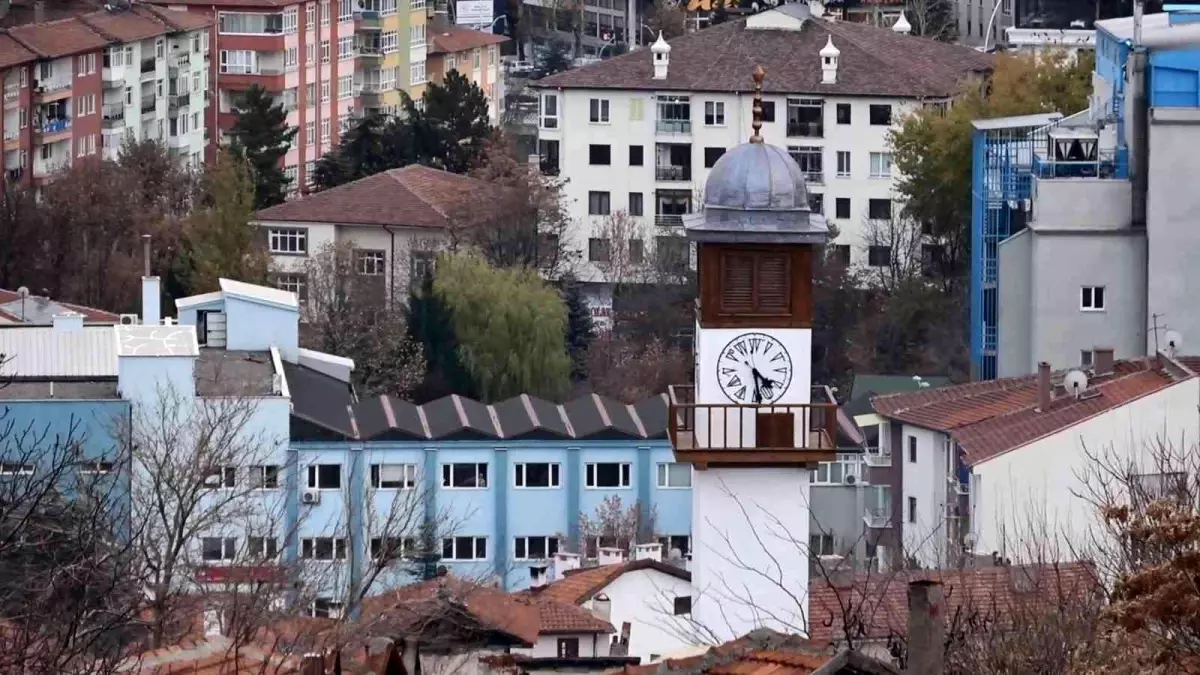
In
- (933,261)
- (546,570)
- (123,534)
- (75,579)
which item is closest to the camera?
(75,579)

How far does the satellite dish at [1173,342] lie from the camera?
45.8 metres

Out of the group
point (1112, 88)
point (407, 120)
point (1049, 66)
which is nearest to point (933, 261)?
point (1049, 66)


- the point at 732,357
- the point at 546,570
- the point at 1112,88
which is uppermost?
the point at 1112,88

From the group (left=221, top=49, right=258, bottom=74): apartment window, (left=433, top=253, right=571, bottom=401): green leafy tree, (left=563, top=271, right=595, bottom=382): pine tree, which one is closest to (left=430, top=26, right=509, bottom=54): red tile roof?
(left=221, top=49, right=258, bottom=74): apartment window

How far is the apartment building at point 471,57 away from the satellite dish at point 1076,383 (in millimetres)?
59885

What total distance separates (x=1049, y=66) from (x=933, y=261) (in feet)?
15.9

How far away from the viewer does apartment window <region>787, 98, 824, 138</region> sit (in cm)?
7644

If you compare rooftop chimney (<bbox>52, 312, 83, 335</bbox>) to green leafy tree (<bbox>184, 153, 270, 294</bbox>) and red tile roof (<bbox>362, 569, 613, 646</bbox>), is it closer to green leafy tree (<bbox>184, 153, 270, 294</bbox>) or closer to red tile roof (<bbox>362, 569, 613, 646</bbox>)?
green leafy tree (<bbox>184, 153, 270, 294</bbox>)

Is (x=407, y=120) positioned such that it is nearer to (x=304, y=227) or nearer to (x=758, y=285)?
(x=304, y=227)

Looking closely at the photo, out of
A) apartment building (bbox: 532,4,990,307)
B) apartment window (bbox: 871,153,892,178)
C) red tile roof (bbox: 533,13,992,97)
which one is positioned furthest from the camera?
red tile roof (bbox: 533,13,992,97)

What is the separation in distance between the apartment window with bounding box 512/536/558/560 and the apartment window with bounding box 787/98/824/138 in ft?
83.9

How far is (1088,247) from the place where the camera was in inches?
2048

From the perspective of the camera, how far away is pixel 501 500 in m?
52.5

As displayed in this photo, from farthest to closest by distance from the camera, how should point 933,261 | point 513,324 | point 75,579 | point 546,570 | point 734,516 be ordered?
1. point 933,261
2. point 513,324
3. point 546,570
4. point 734,516
5. point 75,579
